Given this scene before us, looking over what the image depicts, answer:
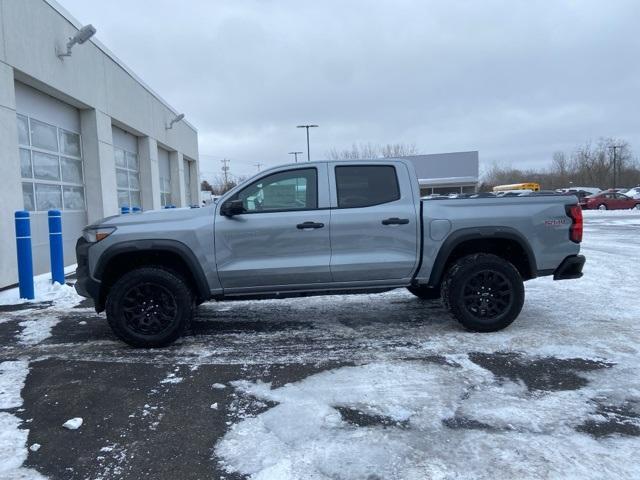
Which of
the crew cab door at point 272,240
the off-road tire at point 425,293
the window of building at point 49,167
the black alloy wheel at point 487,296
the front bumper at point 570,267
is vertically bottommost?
the off-road tire at point 425,293

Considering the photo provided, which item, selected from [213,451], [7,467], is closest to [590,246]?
[213,451]

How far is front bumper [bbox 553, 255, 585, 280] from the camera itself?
565cm

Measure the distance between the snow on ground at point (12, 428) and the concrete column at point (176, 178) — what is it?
20.2 m

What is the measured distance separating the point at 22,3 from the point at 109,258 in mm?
7463

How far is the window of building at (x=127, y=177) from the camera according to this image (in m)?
16.6

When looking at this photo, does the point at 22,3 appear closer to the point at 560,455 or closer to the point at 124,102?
the point at 124,102

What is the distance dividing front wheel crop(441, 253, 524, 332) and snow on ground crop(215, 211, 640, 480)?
0.62 feet

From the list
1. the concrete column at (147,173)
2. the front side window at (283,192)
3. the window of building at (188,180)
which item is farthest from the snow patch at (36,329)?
the window of building at (188,180)

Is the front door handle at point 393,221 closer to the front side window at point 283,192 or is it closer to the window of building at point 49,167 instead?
the front side window at point 283,192

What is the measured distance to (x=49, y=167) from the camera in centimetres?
1179

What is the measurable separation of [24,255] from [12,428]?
5.19 m

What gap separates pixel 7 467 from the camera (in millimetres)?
3053

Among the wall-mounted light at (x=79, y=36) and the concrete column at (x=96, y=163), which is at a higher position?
the wall-mounted light at (x=79, y=36)

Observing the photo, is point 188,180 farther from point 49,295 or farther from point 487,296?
point 487,296
